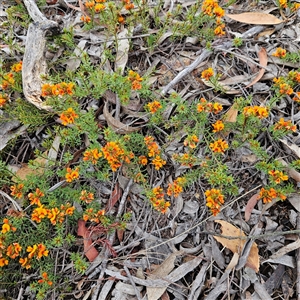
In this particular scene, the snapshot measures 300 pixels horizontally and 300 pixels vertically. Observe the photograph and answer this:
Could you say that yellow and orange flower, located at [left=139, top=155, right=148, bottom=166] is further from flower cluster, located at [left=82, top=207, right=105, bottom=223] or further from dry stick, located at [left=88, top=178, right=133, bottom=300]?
flower cluster, located at [left=82, top=207, right=105, bottom=223]

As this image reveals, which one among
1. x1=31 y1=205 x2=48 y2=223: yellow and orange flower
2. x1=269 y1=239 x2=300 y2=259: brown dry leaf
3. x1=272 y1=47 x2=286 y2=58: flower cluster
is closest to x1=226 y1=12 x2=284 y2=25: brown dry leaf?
x1=272 y1=47 x2=286 y2=58: flower cluster

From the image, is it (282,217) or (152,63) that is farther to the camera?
(152,63)

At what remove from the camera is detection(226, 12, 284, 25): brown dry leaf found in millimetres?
3786

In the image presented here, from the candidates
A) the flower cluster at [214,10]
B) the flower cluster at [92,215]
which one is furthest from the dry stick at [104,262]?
the flower cluster at [214,10]

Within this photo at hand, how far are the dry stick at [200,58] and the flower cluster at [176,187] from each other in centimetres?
96

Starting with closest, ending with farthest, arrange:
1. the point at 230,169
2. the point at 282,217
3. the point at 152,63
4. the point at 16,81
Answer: the point at 282,217 < the point at 230,169 < the point at 16,81 < the point at 152,63

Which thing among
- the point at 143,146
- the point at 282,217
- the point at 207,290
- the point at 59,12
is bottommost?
the point at 207,290

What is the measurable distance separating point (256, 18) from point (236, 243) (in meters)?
2.47

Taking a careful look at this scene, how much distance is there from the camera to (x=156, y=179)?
3332 mm

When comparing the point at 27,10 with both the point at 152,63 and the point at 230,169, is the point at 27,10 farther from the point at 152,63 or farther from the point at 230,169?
the point at 230,169

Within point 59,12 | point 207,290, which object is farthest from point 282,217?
point 59,12

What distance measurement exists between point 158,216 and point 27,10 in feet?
9.29

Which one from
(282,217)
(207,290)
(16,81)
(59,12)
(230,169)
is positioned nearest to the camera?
(207,290)

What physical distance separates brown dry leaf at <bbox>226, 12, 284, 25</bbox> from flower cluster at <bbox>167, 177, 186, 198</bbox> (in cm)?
200
